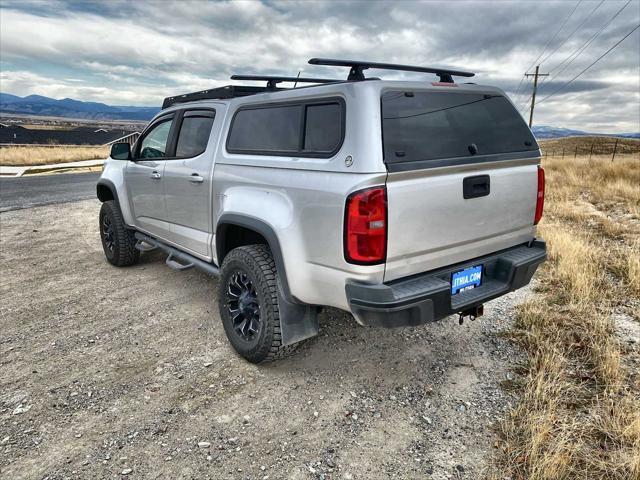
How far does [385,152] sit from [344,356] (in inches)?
68.7

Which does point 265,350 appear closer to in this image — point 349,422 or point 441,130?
point 349,422

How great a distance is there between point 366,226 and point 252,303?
128 centimetres

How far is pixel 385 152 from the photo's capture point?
248 centimetres

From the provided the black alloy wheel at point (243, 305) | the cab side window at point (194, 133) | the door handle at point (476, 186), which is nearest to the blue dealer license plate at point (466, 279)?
the door handle at point (476, 186)

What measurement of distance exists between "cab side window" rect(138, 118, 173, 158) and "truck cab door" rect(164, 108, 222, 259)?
0.79ft

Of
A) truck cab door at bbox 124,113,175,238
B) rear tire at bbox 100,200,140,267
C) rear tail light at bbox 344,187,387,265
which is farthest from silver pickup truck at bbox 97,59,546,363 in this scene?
rear tire at bbox 100,200,140,267

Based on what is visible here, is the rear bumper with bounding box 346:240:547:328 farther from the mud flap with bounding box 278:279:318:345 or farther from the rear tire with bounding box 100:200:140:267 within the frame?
the rear tire with bounding box 100:200:140:267

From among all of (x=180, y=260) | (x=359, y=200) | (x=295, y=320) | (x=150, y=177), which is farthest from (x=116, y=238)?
(x=359, y=200)

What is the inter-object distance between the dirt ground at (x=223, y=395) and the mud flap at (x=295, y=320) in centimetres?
35

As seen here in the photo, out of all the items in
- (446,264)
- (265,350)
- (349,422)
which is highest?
(446,264)

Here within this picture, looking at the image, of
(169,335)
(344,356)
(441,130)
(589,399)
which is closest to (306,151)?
(441,130)

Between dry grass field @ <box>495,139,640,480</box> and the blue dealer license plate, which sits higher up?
the blue dealer license plate

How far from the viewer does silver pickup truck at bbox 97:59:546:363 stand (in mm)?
2502

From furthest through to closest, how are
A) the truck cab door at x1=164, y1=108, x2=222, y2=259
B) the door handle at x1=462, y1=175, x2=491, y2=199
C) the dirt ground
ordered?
1. the truck cab door at x1=164, y1=108, x2=222, y2=259
2. the door handle at x1=462, y1=175, x2=491, y2=199
3. the dirt ground
